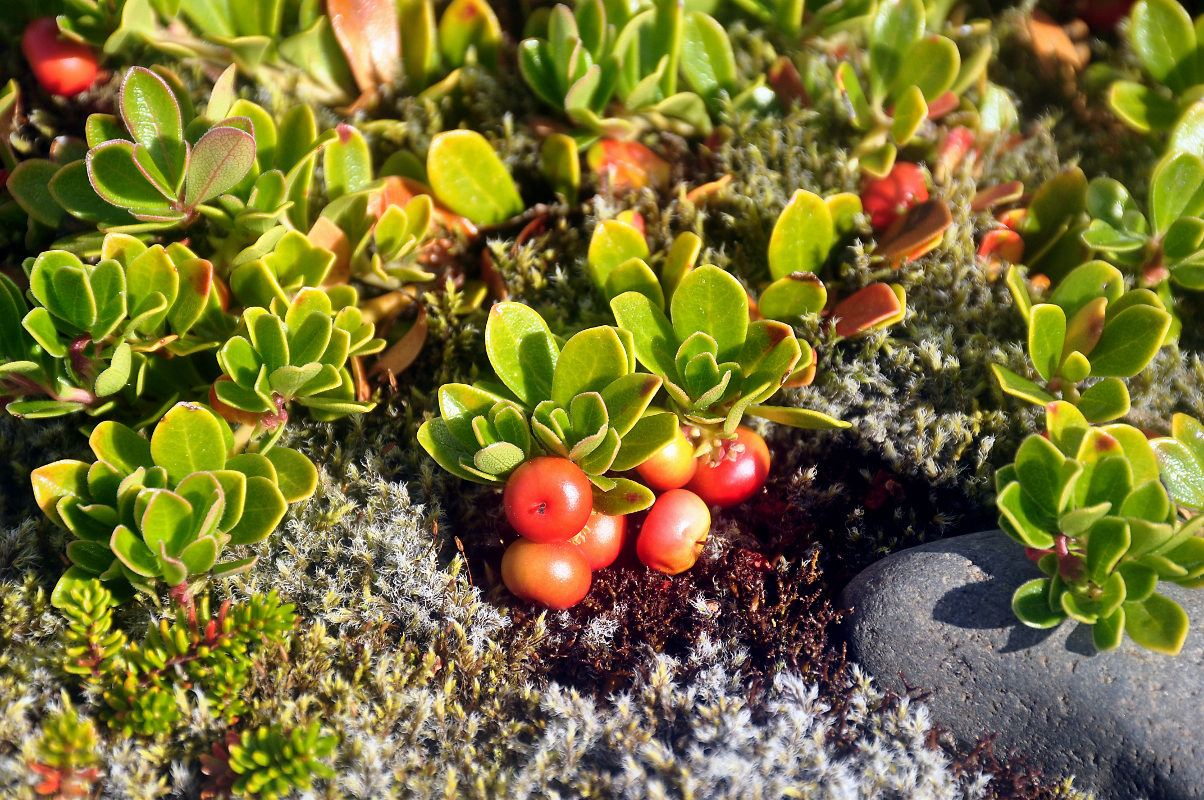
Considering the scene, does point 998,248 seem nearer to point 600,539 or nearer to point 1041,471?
point 1041,471

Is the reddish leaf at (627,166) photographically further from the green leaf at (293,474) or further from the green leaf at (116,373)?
the green leaf at (116,373)

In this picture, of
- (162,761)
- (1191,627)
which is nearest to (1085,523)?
(1191,627)

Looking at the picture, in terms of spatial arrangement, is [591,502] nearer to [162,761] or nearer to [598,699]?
[598,699]

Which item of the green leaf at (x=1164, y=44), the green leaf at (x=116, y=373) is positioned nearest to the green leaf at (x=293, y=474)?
the green leaf at (x=116, y=373)

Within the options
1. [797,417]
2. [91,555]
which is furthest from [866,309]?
[91,555]

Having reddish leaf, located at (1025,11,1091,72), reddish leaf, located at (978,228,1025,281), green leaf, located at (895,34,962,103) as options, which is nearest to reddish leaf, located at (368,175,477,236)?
green leaf, located at (895,34,962,103)

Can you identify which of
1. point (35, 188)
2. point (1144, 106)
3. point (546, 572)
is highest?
point (1144, 106)
